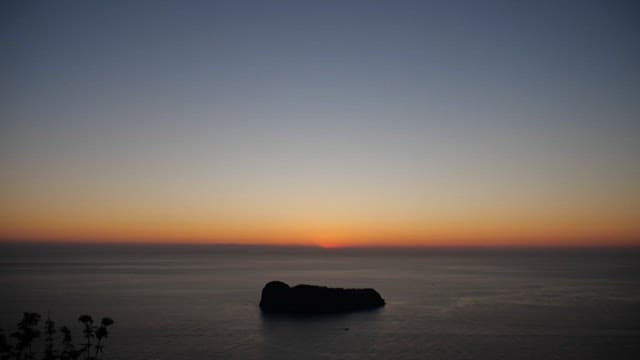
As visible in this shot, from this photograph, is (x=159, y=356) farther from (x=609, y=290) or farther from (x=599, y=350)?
(x=609, y=290)

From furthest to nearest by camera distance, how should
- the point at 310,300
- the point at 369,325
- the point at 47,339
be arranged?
the point at 310,300, the point at 369,325, the point at 47,339

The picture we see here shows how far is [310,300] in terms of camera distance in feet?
299

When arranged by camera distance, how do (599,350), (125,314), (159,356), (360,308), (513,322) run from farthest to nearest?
1. (360,308)
2. (125,314)
3. (513,322)
4. (599,350)
5. (159,356)

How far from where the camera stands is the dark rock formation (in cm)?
9056

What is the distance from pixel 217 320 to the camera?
84000 millimetres

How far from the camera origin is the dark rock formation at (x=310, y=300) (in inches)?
3565

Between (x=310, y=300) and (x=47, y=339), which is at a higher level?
(x=47, y=339)

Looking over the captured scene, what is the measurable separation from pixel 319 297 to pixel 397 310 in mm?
15890

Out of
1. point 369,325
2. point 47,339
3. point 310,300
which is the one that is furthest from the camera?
point 310,300

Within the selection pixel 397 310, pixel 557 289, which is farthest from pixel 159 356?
pixel 557 289

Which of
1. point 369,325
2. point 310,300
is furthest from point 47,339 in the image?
point 310,300

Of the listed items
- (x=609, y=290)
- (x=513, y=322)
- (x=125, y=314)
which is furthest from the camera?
(x=609, y=290)

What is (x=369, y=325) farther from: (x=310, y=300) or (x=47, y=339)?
(x=47, y=339)

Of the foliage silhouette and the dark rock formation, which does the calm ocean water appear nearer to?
the dark rock formation
